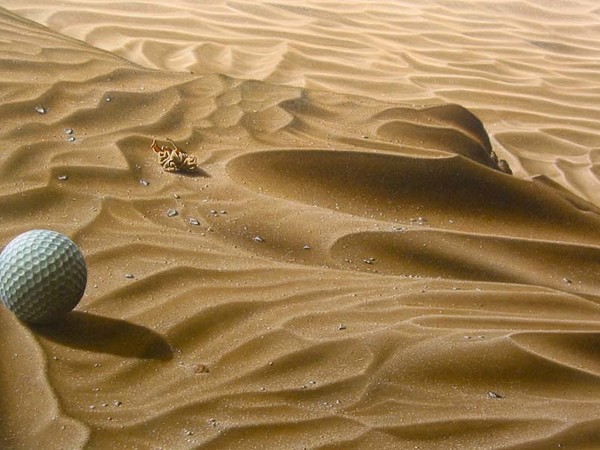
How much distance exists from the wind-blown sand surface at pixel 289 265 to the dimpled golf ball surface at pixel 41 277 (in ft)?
0.24

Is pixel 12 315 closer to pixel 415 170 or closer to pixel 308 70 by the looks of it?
pixel 415 170

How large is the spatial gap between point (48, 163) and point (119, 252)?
2.24 feet

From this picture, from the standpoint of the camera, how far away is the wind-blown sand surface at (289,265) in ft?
7.69

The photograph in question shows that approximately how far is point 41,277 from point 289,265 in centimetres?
87

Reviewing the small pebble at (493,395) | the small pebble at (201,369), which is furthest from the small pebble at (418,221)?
the small pebble at (201,369)

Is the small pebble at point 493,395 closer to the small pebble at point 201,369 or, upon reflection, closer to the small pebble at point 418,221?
the small pebble at point 201,369

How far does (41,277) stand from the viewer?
2564 millimetres

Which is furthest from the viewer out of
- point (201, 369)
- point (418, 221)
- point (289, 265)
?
point (418, 221)

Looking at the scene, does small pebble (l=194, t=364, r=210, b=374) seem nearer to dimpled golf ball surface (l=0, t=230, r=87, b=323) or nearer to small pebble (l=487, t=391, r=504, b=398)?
dimpled golf ball surface (l=0, t=230, r=87, b=323)

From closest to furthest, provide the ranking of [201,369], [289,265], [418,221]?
1. [201,369]
2. [289,265]
3. [418,221]

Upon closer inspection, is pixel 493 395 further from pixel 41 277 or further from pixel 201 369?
pixel 41 277

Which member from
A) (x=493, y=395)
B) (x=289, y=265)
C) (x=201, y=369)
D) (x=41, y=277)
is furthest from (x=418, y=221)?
(x=41, y=277)

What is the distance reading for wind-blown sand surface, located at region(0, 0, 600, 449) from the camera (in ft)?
7.69

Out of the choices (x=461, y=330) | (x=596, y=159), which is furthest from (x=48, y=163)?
(x=596, y=159)
